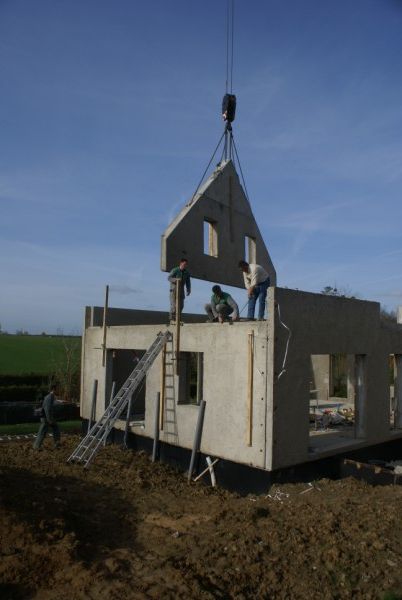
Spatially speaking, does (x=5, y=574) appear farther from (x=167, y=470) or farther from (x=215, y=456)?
(x=167, y=470)

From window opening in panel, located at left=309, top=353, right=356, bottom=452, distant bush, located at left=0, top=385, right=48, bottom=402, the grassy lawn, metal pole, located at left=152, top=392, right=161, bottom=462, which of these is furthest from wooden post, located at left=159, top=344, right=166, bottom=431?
distant bush, located at left=0, top=385, right=48, bottom=402

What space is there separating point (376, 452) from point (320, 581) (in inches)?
261

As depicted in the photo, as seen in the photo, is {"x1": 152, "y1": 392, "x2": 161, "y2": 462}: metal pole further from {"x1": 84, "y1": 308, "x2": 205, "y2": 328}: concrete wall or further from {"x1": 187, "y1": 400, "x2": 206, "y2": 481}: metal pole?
{"x1": 84, "y1": 308, "x2": 205, "y2": 328}: concrete wall

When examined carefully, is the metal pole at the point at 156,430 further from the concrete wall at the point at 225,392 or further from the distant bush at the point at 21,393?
the distant bush at the point at 21,393

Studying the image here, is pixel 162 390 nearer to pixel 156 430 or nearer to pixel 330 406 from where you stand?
pixel 156 430

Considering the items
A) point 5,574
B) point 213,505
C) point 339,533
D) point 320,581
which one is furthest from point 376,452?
point 5,574

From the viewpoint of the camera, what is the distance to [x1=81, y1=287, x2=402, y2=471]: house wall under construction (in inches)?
361

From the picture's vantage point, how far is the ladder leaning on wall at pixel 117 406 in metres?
11.1

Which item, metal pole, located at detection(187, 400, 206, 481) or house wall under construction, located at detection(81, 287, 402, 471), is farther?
metal pole, located at detection(187, 400, 206, 481)

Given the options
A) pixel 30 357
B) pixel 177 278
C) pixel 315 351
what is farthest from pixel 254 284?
pixel 30 357

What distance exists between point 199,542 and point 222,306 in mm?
5251

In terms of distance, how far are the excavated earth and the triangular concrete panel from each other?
5.66 m

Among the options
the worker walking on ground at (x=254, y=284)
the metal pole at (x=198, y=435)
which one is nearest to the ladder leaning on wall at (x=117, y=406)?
the metal pole at (x=198, y=435)

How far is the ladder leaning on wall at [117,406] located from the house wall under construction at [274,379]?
11.5 inches
